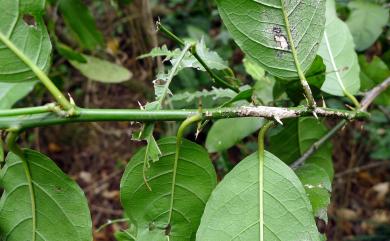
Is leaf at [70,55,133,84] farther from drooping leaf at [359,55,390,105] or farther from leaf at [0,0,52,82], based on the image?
leaf at [0,0,52,82]

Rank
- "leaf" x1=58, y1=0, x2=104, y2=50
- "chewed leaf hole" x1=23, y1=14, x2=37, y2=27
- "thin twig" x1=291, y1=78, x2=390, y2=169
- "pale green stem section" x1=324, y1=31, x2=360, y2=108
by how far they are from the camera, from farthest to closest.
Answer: "leaf" x1=58, y1=0, x2=104, y2=50 < "thin twig" x1=291, y1=78, x2=390, y2=169 < "pale green stem section" x1=324, y1=31, x2=360, y2=108 < "chewed leaf hole" x1=23, y1=14, x2=37, y2=27

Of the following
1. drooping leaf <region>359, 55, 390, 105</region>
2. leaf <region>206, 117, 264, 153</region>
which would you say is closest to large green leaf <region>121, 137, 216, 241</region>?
leaf <region>206, 117, 264, 153</region>

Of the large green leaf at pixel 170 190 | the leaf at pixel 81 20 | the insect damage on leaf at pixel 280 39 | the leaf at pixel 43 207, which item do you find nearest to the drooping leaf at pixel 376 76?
the insect damage on leaf at pixel 280 39

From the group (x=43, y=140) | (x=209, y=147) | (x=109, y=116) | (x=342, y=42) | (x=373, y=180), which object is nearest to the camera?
(x=109, y=116)

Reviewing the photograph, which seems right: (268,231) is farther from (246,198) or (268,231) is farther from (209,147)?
(209,147)

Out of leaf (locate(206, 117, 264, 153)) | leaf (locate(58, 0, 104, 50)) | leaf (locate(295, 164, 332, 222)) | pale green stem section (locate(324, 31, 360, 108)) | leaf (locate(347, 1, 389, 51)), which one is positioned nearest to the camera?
leaf (locate(295, 164, 332, 222))

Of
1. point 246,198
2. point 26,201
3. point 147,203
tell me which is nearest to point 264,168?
point 246,198

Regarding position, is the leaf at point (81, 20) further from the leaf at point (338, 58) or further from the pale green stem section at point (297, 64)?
the pale green stem section at point (297, 64)

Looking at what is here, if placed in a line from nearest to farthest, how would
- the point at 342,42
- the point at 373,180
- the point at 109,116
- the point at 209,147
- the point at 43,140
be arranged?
1. the point at 109,116
2. the point at 342,42
3. the point at 209,147
4. the point at 373,180
5. the point at 43,140
